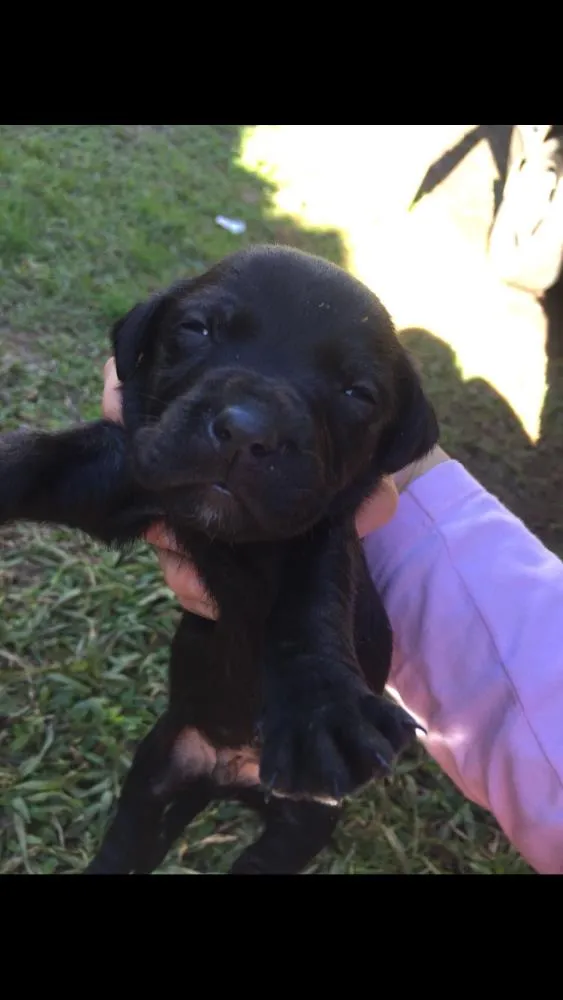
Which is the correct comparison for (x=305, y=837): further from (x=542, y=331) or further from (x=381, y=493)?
(x=542, y=331)

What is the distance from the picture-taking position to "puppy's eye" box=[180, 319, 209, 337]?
6.33ft

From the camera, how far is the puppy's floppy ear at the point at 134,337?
212 centimetres

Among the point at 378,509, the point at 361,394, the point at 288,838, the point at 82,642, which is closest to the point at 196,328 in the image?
the point at 361,394

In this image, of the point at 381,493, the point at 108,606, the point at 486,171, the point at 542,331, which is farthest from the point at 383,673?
the point at 486,171

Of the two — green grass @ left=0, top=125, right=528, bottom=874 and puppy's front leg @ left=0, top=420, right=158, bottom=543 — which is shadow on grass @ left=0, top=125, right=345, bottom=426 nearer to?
green grass @ left=0, top=125, right=528, bottom=874

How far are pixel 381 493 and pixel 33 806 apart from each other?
142cm

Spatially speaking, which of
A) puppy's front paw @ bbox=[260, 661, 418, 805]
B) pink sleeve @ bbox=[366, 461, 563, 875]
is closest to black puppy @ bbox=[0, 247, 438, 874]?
puppy's front paw @ bbox=[260, 661, 418, 805]

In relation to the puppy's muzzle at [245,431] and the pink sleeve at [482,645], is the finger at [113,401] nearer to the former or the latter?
the puppy's muzzle at [245,431]

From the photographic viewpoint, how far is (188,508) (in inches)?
69.6

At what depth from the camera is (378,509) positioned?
7.78 feet

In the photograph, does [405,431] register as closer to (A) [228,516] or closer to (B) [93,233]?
(A) [228,516]

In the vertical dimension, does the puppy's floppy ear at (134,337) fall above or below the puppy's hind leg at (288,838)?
above

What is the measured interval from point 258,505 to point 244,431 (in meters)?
0.16

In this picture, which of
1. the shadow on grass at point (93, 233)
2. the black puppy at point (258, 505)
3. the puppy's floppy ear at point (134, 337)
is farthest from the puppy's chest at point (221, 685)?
the shadow on grass at point (93, 233)
